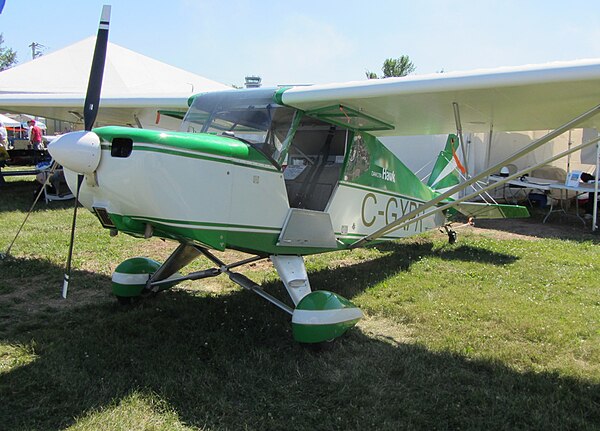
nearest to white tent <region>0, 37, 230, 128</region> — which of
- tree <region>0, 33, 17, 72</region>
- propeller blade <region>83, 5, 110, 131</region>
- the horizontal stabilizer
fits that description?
propeller blade <region>83, 5, 110, 131</region>

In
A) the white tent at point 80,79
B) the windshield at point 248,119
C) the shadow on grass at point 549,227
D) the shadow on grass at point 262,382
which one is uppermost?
the white tent at point 80,79

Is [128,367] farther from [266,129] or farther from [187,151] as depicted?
[266,129]

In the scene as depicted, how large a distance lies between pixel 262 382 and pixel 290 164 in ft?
9.57

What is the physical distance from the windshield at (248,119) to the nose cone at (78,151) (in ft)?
3.81

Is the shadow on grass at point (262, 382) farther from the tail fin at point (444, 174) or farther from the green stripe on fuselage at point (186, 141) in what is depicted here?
the tail fin at point (444, 174)

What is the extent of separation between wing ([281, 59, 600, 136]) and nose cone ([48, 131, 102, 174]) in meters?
1.80

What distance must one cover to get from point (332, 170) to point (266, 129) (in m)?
1.39

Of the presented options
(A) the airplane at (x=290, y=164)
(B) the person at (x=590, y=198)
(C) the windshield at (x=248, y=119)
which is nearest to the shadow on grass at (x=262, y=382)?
(A) the airplane at (x=290, y=164)

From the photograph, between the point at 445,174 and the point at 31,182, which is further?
the point at 31,182

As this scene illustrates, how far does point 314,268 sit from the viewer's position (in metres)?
6.70

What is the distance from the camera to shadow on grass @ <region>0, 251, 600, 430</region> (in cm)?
298

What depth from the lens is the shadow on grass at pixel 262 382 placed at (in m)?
2.98

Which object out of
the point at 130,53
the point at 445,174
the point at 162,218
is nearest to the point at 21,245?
the point at 162,218

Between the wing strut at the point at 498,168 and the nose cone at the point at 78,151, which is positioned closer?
the nose cone at the point at 78,151
